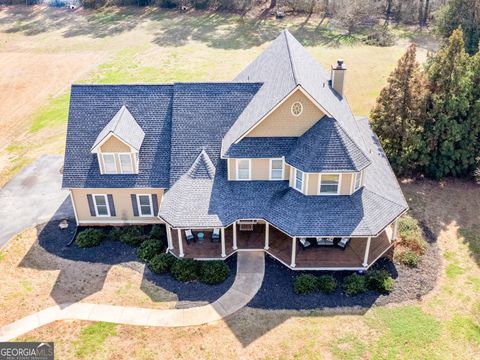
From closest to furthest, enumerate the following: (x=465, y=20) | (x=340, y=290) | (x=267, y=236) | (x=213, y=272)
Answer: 1. (x=340, y=290)
2. (x=213, y=272)
3. (x=267, y=236)
4. (x=465, y=20)

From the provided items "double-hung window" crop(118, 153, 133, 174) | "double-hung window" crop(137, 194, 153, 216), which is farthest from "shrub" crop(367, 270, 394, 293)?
"double-hung window" crop(118, 153, 133, 174)

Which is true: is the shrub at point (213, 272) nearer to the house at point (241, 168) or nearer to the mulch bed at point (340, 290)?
the house at point (241, 168)

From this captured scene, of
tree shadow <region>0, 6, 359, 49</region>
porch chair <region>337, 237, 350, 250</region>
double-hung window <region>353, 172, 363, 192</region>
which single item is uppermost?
double-hung window <region>353, 172, 363, 192</region>

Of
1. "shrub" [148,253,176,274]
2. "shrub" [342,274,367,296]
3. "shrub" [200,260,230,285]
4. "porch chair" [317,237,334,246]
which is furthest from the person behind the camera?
"porch chair" [317,237,334,246]

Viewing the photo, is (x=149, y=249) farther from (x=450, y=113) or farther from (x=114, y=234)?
(x=450, y=113)

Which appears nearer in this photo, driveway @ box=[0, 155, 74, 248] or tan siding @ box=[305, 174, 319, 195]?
tan siding @ box=[305, 174, 319, 195]

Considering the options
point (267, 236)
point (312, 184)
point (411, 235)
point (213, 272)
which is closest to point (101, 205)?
point (213, 272)

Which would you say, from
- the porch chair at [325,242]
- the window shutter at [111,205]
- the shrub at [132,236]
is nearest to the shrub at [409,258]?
the porch chair at [325,242]

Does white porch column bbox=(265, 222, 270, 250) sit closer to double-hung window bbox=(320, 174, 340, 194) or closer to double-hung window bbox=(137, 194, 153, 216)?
double-hung window bbox=(320, 174, 340, 194)
